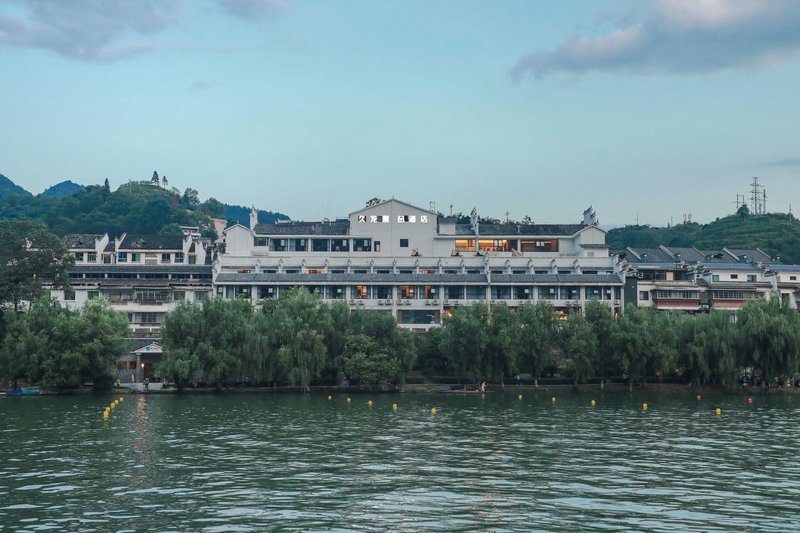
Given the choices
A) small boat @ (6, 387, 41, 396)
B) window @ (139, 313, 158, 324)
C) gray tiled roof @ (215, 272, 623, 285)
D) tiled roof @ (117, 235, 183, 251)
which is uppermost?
tiled roof @ (117, 235, 183, 251)

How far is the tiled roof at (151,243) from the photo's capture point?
13738 centimetres

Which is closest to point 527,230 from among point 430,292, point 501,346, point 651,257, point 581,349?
point 651,257

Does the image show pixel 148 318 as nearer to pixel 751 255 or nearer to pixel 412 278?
pixel 412 278

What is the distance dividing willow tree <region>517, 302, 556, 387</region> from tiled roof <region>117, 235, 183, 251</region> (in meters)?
62.4

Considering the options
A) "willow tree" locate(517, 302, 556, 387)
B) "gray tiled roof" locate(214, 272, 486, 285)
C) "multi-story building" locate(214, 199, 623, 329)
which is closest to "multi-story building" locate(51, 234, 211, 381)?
"gray tiled roof" locate(214, 272, 486, 285)

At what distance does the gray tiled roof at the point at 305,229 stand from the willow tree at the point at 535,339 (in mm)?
41414

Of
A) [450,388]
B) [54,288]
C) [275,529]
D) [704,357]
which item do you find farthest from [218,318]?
[275,529]

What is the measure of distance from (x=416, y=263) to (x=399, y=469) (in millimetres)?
83800

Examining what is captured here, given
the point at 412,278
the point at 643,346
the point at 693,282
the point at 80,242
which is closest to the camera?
the point at 643,346

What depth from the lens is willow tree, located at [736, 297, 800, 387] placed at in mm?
92875

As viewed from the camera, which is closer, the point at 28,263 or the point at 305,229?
the point at 28,263

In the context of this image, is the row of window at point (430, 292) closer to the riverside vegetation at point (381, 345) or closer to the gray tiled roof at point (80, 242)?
the riverside vegetation at point (381, 345)

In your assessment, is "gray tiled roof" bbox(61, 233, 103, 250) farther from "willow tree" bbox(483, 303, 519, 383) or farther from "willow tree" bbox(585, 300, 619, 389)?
"willow tree" bbox(585, 300, 619, 389)

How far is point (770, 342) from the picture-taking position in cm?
9338
